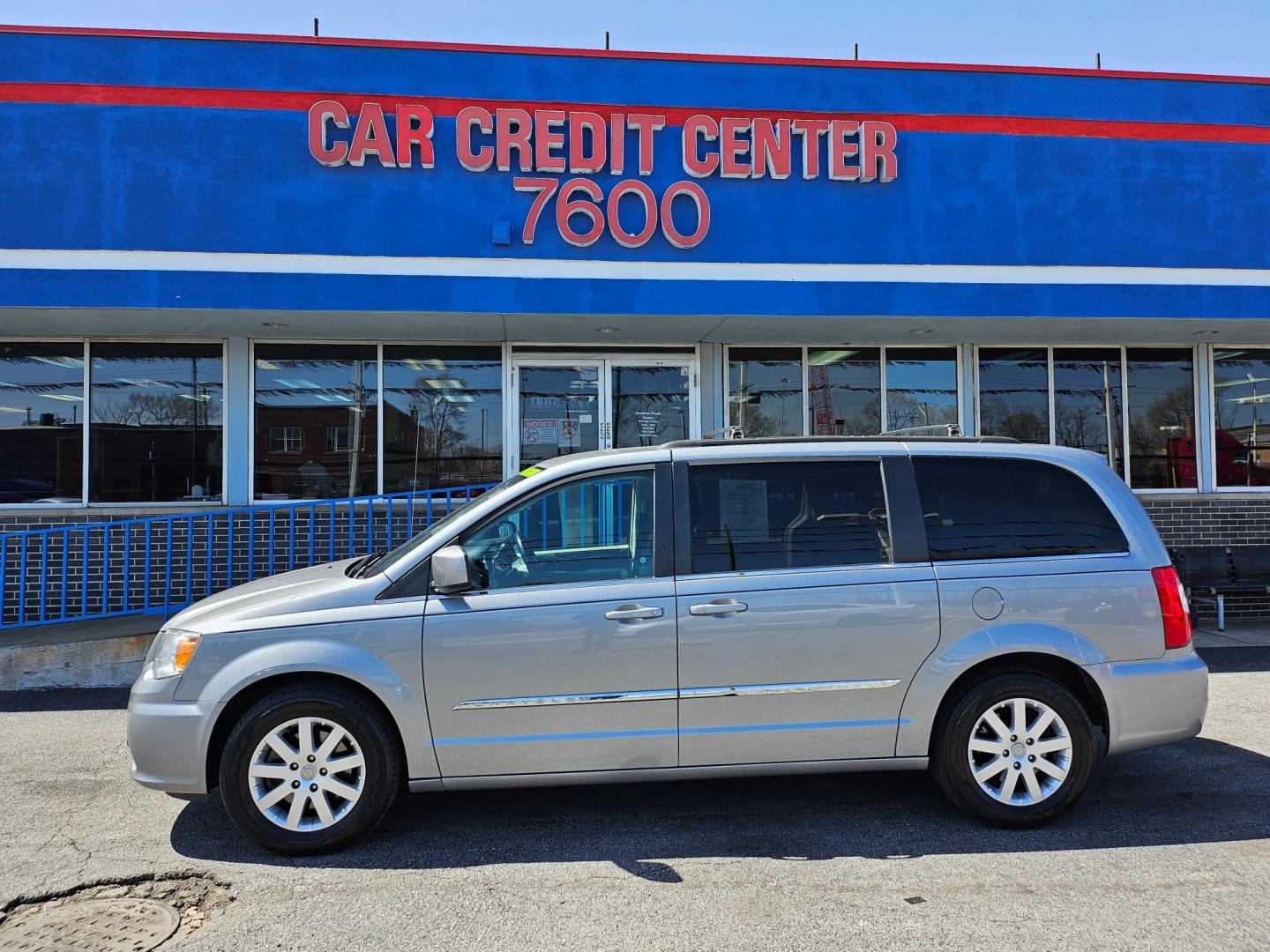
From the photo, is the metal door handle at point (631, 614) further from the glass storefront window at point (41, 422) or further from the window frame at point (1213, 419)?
the window frame at point (1213, 419)

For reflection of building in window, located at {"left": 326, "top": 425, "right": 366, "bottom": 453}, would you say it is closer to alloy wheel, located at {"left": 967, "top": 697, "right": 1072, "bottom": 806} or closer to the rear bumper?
alloy wheel, located at {"left": 967, "top": 697, "right": 1072, "bottom": 806}

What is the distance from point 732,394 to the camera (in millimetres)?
10430

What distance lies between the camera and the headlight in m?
4.20

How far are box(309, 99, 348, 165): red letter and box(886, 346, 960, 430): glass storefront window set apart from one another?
6.25 meters

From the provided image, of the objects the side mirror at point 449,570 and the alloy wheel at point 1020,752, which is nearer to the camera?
the side mirror at point 449,570

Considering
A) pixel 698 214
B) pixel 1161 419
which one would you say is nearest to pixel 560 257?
pixel 698 214

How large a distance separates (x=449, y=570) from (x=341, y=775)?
1.05 metres

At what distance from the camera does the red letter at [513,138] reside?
8.94 metres

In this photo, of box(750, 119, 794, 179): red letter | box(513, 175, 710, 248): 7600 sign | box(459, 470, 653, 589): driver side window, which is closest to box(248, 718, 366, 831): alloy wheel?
box(459, 470, 653, 589): driver side window

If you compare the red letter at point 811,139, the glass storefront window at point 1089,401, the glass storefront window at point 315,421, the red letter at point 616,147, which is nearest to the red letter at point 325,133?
the glass storefront window at point 315,421

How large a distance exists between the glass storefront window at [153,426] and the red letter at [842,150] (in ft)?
22.1

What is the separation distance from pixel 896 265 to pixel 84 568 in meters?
8.05

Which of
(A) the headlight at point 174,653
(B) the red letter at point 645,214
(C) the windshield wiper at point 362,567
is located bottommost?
(A) the headlight at point 174,653

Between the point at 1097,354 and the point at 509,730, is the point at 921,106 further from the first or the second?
the point at 509,730
